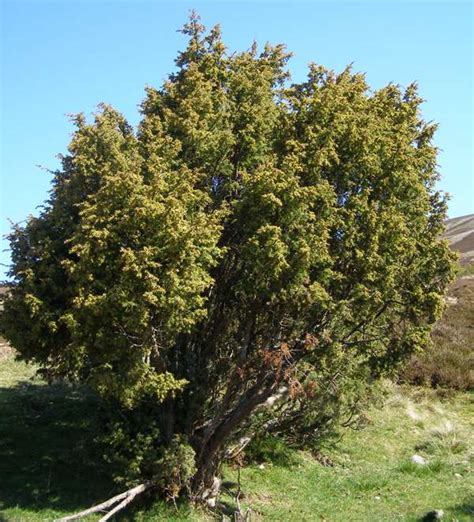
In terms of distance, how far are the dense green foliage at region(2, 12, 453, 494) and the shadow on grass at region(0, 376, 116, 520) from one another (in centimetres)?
205

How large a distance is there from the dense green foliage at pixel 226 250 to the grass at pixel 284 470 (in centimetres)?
166

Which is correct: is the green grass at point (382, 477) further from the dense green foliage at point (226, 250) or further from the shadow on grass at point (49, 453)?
the shadow on grass at point (49, 453)

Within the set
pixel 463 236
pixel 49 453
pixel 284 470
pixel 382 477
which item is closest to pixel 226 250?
pixel 284 470

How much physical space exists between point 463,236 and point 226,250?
5274 cm

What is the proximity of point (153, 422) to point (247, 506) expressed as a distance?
287 cm

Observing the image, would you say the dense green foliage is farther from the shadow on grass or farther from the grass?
the shadow on grass

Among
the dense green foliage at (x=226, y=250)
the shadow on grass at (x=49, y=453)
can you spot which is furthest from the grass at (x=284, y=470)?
the dense green foliage at (x=226, y=250)

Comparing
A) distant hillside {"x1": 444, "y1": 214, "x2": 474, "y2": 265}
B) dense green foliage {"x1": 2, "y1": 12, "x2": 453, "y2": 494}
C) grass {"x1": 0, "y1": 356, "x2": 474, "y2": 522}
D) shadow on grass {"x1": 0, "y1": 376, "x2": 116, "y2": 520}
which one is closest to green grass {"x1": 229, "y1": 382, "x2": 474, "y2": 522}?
grass {"x1": 0, "y1": 356, "x2": 474, "y2": 522}

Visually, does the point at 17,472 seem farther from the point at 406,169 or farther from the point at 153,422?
the point at 406,169

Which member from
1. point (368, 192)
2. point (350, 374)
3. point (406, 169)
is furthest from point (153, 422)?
point (406, 169)

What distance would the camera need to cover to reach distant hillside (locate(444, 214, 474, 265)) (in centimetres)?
4676

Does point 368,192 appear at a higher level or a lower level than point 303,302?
higher

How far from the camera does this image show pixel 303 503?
1352cm

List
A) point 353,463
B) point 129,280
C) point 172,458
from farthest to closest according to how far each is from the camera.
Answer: point 353,463 < point 172,458 < point 129,280
